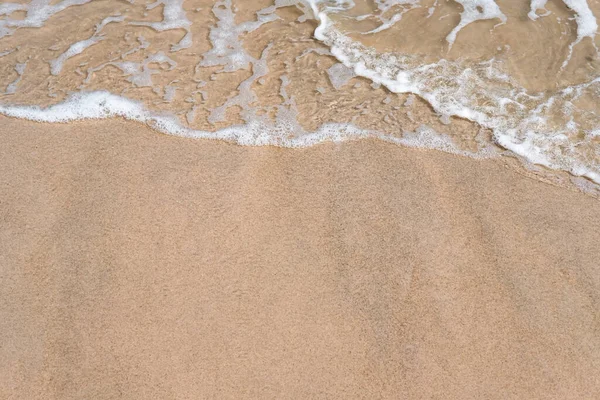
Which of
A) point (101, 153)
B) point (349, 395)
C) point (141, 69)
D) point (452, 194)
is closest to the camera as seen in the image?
point (349, 395)

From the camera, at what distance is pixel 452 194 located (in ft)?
8.66

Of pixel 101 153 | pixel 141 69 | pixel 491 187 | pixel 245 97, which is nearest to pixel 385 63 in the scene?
pixel 245 97

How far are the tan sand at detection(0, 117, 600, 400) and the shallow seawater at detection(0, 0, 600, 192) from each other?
0.72 ft

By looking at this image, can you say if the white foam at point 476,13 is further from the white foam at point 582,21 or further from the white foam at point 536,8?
the white foam at point 582,21

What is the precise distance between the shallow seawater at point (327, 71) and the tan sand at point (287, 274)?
219 millimetres

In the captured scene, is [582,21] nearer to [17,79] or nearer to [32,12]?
[17,79]

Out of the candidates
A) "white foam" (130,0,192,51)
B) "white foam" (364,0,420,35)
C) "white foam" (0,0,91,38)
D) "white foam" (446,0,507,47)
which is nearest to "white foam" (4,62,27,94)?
"white foam" (0,0,91,38)

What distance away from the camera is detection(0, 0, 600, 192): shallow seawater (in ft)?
9.80

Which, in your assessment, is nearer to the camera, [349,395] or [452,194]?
[349,395]

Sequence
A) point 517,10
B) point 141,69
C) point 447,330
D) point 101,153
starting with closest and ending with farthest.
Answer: point 447,330 → point 101,153 → point 141,69 → point 517,10

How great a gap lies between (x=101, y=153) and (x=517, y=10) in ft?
9.11

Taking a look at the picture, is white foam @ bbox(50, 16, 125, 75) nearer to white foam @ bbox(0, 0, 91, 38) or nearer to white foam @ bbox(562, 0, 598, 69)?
white foam @ bbox(0, 0, 91, 38)

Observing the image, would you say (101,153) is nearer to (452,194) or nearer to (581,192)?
(452,194)

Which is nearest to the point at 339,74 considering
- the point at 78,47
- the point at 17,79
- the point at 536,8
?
the point at 536,8
